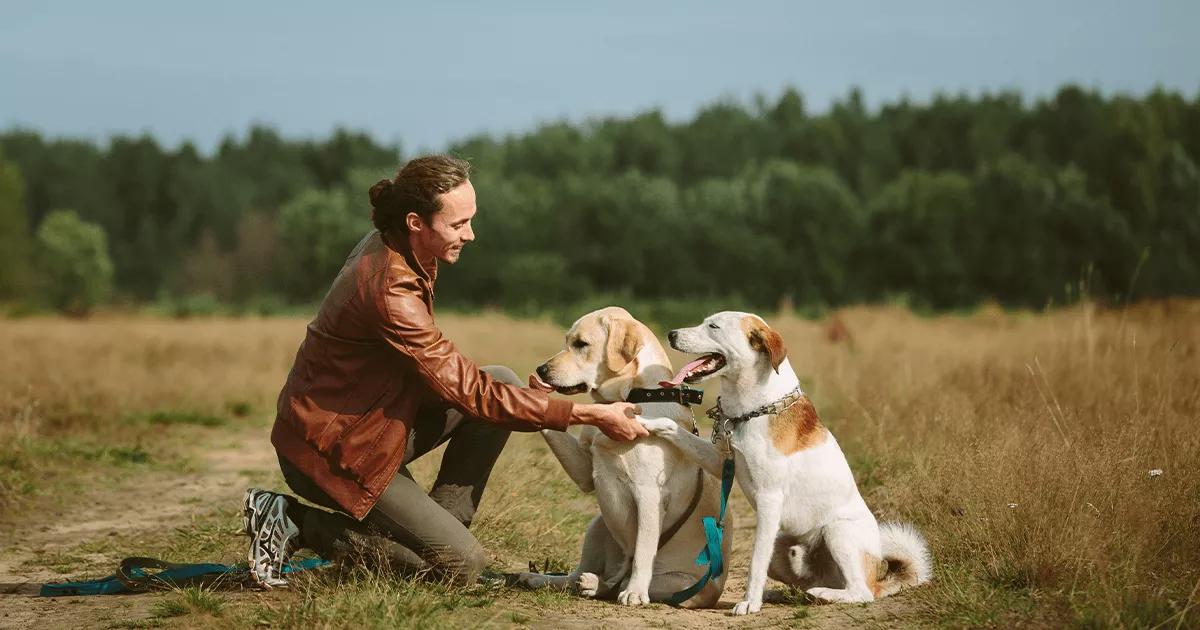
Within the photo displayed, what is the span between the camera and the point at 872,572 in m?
5.21

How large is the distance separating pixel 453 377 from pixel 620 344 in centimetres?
77

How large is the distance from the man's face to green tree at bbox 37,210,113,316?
6705 cm

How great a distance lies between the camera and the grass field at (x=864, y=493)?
485 centimetres

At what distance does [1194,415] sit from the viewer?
6992mm

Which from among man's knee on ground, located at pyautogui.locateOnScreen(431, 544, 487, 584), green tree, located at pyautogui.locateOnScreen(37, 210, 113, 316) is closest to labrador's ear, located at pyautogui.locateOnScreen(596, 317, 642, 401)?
man's knee on ground, located at pyautogui.locateOnScreen(431, 544, 487, 584)

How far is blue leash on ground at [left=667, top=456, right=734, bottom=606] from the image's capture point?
17.0ft

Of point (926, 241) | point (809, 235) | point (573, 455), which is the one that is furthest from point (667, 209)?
point (573, 455)

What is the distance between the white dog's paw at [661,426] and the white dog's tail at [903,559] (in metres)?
1.07

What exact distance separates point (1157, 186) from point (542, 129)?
180 feet

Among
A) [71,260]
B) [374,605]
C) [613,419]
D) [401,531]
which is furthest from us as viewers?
[71,260]

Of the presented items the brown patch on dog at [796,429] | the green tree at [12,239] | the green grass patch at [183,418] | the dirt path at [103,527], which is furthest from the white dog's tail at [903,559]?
the green tree at [12,239]

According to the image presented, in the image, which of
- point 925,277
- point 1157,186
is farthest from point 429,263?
point 925,277

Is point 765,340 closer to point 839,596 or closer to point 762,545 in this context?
point 762,545

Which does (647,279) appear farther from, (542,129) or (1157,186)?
(1157,186)
